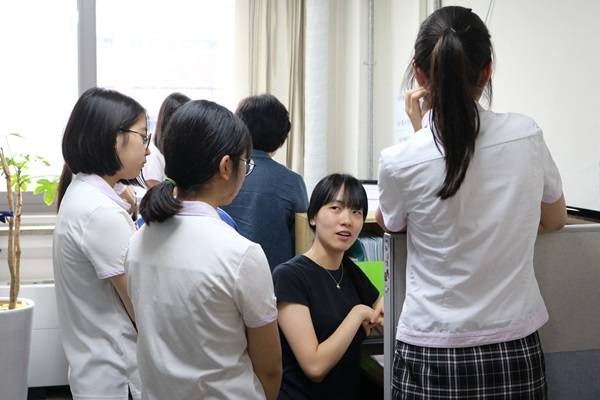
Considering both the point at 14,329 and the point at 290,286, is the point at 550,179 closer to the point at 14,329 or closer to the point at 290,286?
the point at 290,286

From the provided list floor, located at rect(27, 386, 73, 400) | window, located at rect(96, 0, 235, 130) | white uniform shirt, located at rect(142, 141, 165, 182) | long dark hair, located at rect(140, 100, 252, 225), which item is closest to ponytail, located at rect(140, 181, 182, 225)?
long dark hair, located at rect(140, 100, 252, 225)

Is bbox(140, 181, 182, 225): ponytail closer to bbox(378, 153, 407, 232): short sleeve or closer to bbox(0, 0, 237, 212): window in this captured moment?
bbox(378, 153, 407, 232): short sleeve

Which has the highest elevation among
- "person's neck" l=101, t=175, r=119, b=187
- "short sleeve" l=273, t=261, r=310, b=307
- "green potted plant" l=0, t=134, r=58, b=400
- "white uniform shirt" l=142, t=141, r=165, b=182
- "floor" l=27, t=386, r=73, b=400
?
"person's neck" l=101, t=175, r=119, b=187

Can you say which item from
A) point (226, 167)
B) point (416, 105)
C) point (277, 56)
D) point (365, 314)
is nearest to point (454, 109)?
point (416, 105)

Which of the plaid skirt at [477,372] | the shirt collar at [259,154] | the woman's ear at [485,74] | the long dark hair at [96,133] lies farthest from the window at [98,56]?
the plaid skirt at [477,372]

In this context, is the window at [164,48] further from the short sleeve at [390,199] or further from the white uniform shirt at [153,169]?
the short sleeve at [390,199]

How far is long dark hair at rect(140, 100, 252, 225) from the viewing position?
1.33m

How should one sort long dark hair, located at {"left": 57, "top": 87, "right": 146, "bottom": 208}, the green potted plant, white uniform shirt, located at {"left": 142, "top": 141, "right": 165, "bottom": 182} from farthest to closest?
1. white uniform shirt, located at {"left": 142, "top": 141, "right": 165, "bottom": 182}
2. the green potted plant
3. long dark hair, located at {"left": 57, "top": 87, "right": 146, "bottom": 208}

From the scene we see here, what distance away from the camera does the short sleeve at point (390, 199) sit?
1.36 meters

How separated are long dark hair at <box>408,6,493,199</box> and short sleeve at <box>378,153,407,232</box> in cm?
9

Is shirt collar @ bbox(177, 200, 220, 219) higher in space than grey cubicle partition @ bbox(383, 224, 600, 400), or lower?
higher

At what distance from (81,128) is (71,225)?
259 millimetres

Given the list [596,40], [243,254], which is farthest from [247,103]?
[243,254]

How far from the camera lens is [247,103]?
8.64 ft
